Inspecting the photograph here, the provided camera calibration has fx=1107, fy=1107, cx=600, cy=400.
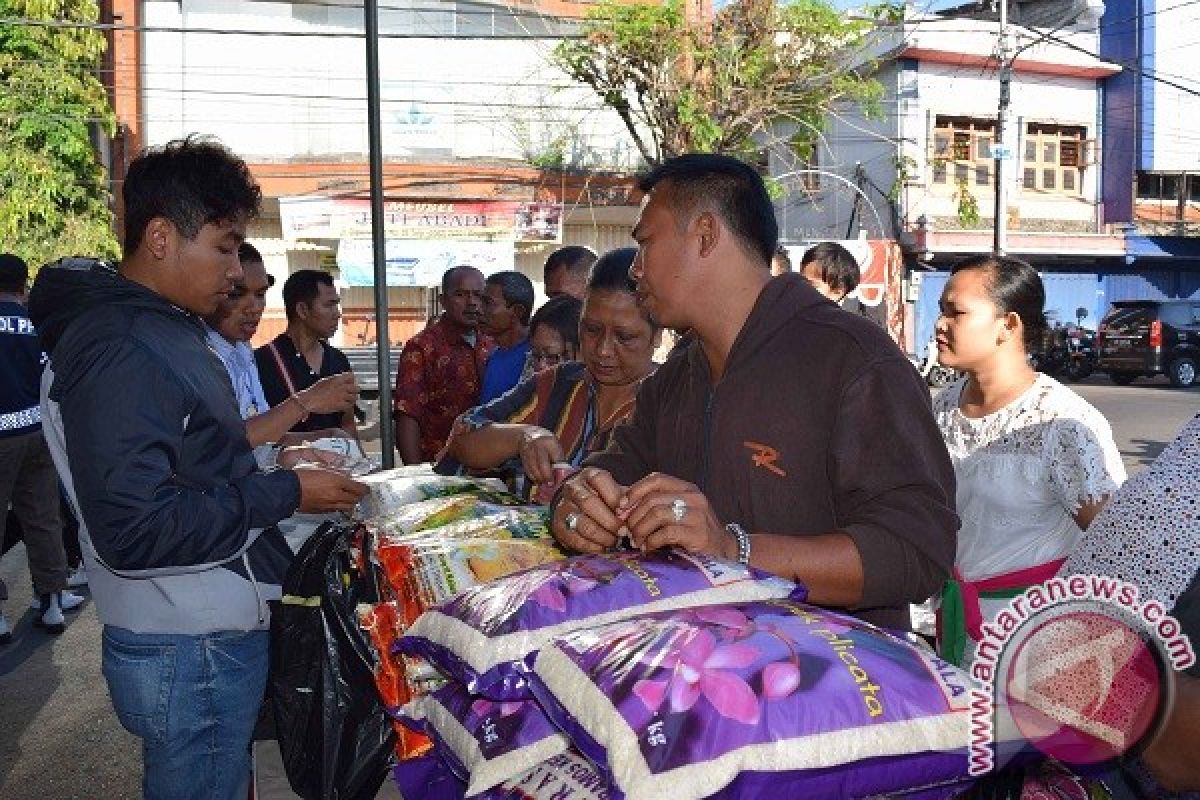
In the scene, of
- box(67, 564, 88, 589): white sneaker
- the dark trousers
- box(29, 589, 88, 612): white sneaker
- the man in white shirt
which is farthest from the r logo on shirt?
box(67, 564, 88, 589): white sneaker

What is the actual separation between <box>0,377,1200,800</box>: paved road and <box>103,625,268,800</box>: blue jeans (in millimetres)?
144

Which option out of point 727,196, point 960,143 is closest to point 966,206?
point 960,143

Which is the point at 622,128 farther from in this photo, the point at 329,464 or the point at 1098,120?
the point at 329,464

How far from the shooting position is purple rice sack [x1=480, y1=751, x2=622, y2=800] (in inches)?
53.6

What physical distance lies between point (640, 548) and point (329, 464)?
1187mm

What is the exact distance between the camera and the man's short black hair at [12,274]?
5.80 m

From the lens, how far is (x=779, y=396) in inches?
74.0

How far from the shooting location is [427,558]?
1.92 m

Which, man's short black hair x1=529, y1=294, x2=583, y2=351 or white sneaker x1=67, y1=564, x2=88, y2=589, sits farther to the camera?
white sneaker x1=67, y1=564, x2=88, y2=589

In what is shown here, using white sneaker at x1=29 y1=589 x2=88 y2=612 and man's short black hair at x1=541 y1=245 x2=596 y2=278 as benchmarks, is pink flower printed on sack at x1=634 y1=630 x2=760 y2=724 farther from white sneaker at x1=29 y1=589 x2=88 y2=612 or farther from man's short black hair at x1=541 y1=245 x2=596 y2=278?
white sneaker at x1=29 y1=589 x2=88 y2=612

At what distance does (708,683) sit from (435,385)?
4379 mm

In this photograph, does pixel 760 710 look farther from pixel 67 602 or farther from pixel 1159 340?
pixel 1159 340

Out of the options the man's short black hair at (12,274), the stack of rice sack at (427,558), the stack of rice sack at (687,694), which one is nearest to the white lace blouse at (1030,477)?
the stack of rice sack at (427,558)

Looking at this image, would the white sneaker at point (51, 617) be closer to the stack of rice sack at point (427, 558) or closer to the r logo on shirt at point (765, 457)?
the stack of rice sack at point (427, 558)
